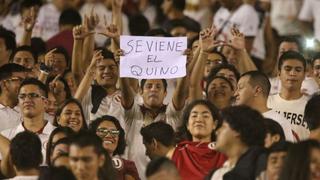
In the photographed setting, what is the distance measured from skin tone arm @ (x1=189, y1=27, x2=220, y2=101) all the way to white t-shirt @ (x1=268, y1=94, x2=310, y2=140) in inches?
27.9

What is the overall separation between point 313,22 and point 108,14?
107 inches

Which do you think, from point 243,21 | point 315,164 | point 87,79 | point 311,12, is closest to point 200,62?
point 87,79

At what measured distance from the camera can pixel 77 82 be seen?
47.2 ft

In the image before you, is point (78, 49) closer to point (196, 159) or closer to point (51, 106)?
point (51, 106)

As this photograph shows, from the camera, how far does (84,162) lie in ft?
34.0

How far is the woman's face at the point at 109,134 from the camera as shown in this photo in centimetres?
1208

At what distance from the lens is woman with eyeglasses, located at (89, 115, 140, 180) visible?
11.9 meters

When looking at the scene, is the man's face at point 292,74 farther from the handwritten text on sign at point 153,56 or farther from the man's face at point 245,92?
the handwritten text on sign at point 153,56

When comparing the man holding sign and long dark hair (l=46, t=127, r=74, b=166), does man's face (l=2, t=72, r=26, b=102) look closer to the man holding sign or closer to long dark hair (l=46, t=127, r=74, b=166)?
the man holding sign

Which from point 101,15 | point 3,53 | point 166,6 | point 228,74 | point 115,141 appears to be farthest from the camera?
point 166,6

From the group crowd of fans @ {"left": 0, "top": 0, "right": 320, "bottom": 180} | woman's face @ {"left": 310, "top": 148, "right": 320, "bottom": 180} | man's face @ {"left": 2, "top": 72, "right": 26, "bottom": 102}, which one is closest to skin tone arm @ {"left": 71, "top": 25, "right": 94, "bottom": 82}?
crowd of fans @ {"left": 0, "top": 0, "right": 320, "bottom": 180}

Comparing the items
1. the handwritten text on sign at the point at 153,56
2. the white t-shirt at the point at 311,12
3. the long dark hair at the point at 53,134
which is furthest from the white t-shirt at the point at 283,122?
the white t-shirt at the point at 311,12

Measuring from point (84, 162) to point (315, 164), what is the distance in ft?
5.75

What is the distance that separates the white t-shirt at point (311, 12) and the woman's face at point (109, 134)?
256 inches
